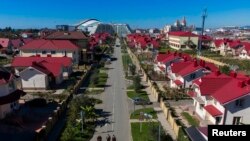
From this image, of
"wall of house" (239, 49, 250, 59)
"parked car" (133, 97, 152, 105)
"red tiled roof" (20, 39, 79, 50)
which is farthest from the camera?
"wall of house" (239, 49, 250, 59)

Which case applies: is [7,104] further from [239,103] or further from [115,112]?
[239,103]

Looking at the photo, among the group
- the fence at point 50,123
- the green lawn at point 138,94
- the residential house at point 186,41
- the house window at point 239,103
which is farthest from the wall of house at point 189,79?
the residential house at point 186,41

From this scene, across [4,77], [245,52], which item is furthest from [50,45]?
[245,52]

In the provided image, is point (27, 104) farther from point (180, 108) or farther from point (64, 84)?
point (180, 108)

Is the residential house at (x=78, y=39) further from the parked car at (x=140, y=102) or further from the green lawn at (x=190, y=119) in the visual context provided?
the green lawn at (x=190, y=119)

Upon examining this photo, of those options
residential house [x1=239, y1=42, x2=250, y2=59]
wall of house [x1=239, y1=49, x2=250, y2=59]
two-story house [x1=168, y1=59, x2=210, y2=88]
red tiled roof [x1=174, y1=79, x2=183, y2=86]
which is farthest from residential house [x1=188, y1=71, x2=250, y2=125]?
wall of house [x1=239, y1=49, x2=250, y2=59]

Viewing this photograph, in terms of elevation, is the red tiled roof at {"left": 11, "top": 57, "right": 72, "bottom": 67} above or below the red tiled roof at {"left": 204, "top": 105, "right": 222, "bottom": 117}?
above

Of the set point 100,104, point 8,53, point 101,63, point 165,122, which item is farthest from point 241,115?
point 8,53

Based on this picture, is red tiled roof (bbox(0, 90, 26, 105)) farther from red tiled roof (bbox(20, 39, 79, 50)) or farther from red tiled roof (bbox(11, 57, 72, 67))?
red tiled roof (bbox(20, 39, 79, 50))
